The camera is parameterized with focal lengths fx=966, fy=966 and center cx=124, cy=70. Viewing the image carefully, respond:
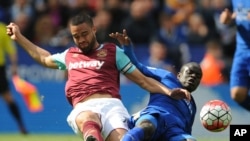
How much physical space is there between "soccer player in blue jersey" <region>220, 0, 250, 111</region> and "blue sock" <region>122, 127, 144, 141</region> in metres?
Result: 3.98

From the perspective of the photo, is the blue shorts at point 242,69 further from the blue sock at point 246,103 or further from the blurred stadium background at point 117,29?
the blurred stadium background at point 117,29

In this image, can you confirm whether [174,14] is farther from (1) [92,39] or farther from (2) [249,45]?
(1) [92,39]

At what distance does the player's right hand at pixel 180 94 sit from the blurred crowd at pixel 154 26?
7476 millimetres

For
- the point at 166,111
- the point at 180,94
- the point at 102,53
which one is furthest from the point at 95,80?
the point at 180,94

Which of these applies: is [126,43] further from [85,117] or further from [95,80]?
[85,117]

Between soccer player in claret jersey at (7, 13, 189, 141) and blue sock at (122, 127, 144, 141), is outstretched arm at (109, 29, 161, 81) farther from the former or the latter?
blue sock at (122, 127, 144, 141)

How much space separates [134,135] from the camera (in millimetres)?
9664

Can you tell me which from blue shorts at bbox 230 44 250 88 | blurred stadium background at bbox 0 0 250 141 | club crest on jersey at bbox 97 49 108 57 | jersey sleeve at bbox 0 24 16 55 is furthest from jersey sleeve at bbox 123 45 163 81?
jersey sleeve at bbox 0 24 16 55

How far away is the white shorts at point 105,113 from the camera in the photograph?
1021 centimetres

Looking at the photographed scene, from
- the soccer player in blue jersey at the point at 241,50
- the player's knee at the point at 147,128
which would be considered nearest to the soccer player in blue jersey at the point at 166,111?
the player's knee at the point at 147,128

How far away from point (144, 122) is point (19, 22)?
9.90m

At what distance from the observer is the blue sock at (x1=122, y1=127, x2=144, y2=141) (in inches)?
379

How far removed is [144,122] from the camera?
9.95 meters

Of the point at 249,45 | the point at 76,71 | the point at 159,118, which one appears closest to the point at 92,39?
the point at 76,71
